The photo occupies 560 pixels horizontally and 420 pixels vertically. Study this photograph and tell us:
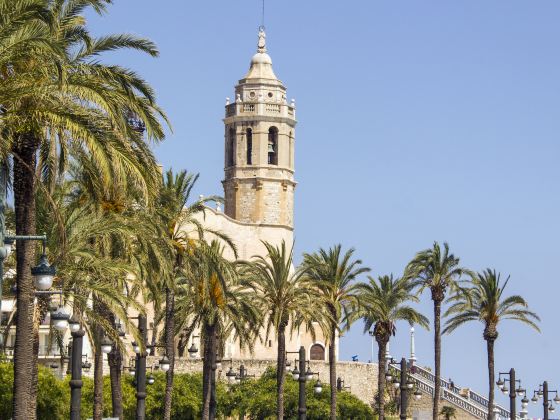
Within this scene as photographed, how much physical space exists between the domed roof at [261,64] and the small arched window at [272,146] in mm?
4235

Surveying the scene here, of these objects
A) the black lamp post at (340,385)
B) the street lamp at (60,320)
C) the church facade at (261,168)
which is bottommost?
the black lamp post at (340,385)

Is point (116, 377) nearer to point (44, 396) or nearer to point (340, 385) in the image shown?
point (44, 396)

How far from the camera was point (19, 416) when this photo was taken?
31.5m

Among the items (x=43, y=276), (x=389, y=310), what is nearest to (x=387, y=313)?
(x=389, y=310)

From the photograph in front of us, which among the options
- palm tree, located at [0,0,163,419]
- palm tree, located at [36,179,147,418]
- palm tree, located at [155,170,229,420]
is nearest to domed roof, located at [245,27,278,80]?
palm tree, located at [155,170,229,420]

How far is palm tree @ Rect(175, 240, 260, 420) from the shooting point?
172 feet

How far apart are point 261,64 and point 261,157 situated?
7780 millimetres

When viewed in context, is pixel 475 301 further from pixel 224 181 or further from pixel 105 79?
pixel 105 79

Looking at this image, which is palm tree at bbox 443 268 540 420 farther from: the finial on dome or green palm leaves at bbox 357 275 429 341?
the finial on dome

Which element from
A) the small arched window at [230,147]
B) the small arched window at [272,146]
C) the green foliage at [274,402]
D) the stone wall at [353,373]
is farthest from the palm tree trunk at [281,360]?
the small arched window at [230,147]

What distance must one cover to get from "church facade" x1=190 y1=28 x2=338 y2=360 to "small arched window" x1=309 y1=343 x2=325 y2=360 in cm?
186

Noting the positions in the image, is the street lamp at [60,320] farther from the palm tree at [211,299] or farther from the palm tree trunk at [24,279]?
the palm tree at [211,299]

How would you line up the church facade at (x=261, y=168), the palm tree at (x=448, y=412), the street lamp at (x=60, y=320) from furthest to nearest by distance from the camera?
the church facade at (x=261, y=168)
the palm tree at (x=448, y=412)
the street lamp at (x=60, y=320)

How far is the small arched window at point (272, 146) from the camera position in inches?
4449
